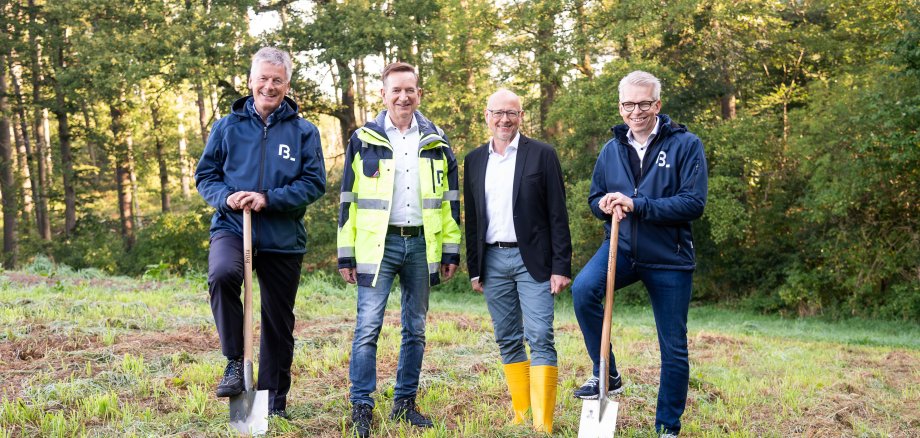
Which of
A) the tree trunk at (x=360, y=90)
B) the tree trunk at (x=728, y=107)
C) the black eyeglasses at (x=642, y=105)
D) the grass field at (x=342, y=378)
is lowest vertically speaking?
the grass field at (x=342, y=378)

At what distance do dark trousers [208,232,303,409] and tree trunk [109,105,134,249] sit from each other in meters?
28.9

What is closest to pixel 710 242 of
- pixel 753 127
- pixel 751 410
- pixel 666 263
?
pixel 753 127

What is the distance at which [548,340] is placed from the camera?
5.04m

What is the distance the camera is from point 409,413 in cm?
520

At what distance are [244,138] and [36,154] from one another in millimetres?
30060

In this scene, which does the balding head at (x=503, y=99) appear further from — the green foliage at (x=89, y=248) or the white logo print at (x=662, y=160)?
the green foliage at (x=89, y=248)

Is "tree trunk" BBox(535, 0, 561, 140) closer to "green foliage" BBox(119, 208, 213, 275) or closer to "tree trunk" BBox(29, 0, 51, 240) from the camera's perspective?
"green foliage" BBox(119, 208, 213, 275)

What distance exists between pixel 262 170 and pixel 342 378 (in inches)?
84.5

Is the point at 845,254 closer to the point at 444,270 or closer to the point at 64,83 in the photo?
the point at 444,270

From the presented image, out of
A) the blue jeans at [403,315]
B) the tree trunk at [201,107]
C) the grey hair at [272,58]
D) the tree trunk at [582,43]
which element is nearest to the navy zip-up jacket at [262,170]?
the grey hair at [272,58]

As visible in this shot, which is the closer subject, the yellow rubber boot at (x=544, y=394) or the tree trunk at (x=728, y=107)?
the yellow rubber boot at (x=544, y=394)

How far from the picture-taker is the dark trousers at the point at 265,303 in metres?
4.75

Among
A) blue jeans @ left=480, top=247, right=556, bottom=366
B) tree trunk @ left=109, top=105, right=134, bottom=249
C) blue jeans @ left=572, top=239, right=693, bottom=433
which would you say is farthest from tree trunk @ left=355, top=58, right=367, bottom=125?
blue jeans @ left=572, top=239, right=693, bottom=433

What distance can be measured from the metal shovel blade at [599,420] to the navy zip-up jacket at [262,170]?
200cm
